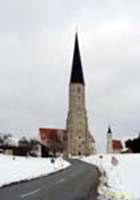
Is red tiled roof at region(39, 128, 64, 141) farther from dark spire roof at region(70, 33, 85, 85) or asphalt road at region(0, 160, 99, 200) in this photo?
asphalt road at region(0, 160, 99, 200)

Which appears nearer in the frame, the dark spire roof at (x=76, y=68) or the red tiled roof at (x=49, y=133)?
the dark spire roof at (x=76, y=68)

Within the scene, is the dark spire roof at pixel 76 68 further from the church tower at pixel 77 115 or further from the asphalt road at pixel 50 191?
the asphalt road at pixel 50 191

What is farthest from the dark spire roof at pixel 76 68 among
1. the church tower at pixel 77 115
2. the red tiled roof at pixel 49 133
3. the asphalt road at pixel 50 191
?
the asphalt road at pixel 50 191

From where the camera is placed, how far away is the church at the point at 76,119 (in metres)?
177

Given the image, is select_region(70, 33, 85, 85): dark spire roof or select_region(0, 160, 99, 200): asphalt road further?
select_region(70, 33, 85, 85): dark spire roof

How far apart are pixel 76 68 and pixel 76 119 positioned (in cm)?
1769

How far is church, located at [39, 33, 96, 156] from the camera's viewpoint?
177 meters

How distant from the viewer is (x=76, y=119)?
177500mm

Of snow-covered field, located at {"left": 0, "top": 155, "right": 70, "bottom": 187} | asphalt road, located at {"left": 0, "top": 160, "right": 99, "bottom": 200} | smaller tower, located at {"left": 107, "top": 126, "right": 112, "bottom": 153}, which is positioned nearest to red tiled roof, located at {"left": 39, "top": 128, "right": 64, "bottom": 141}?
smaller tower, located at {"left": 107, "top": 126, "right": 112, "bottom": 153}

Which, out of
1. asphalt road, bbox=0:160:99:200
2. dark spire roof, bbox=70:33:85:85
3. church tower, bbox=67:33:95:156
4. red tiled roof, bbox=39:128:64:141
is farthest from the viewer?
red tiled roof, bbox=39:128:64:141

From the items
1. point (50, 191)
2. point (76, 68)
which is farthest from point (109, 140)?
point (50, 191)

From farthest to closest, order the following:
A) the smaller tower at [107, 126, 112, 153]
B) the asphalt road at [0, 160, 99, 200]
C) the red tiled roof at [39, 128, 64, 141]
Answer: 1. the red tiled roof at [39, 128, 64, 141]
2. the smaller tower at [107, 126, 112, 153]
3. the asphalt road at [0, 160, 99, 200]

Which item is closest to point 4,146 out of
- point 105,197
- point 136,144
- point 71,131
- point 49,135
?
point 136,144

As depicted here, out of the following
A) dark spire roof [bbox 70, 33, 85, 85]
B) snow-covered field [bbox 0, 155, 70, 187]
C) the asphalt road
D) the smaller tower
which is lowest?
the asphalt road
